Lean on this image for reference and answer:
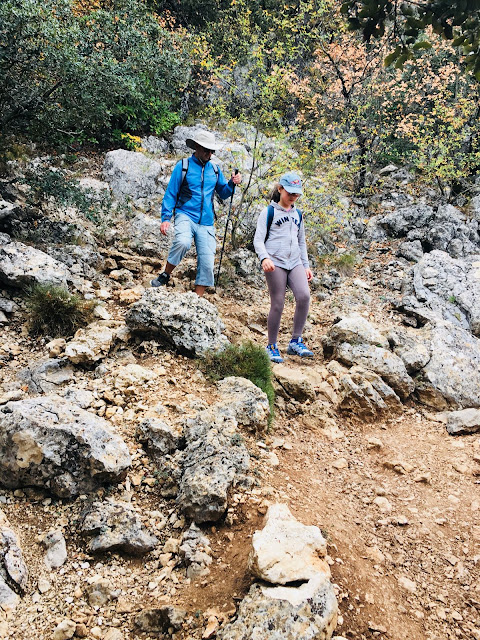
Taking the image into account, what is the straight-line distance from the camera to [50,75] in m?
5.89

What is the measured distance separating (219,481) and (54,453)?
1181mm

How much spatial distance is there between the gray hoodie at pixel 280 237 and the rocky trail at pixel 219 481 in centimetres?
114

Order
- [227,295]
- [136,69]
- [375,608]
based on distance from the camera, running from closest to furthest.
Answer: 1. [375,608]
2. [227,295]
3. [136,69]

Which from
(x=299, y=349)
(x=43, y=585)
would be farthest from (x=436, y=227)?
(x=43, y=585)

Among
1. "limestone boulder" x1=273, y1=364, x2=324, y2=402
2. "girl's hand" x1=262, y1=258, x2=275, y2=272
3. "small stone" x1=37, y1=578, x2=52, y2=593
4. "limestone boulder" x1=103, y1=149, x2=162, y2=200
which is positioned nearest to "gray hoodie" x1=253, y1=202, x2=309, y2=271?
"girl's hand" x1=262, y1=258, x2=275, y2=272

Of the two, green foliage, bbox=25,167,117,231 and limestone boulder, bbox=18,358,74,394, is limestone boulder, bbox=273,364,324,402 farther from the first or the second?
green foliage, bbox=25,167,117,231

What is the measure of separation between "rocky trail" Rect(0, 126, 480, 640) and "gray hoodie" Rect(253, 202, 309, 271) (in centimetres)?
114

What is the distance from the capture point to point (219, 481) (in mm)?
2941

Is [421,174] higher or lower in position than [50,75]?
higher

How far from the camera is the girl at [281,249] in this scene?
513cm

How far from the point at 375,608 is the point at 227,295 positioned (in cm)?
567

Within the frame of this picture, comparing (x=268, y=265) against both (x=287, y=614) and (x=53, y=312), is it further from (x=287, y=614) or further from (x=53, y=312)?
(x=287, y=614)

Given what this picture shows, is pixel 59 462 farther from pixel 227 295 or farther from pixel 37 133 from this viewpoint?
pixel 37 133

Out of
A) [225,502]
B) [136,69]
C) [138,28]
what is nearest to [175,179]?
[225,502]
